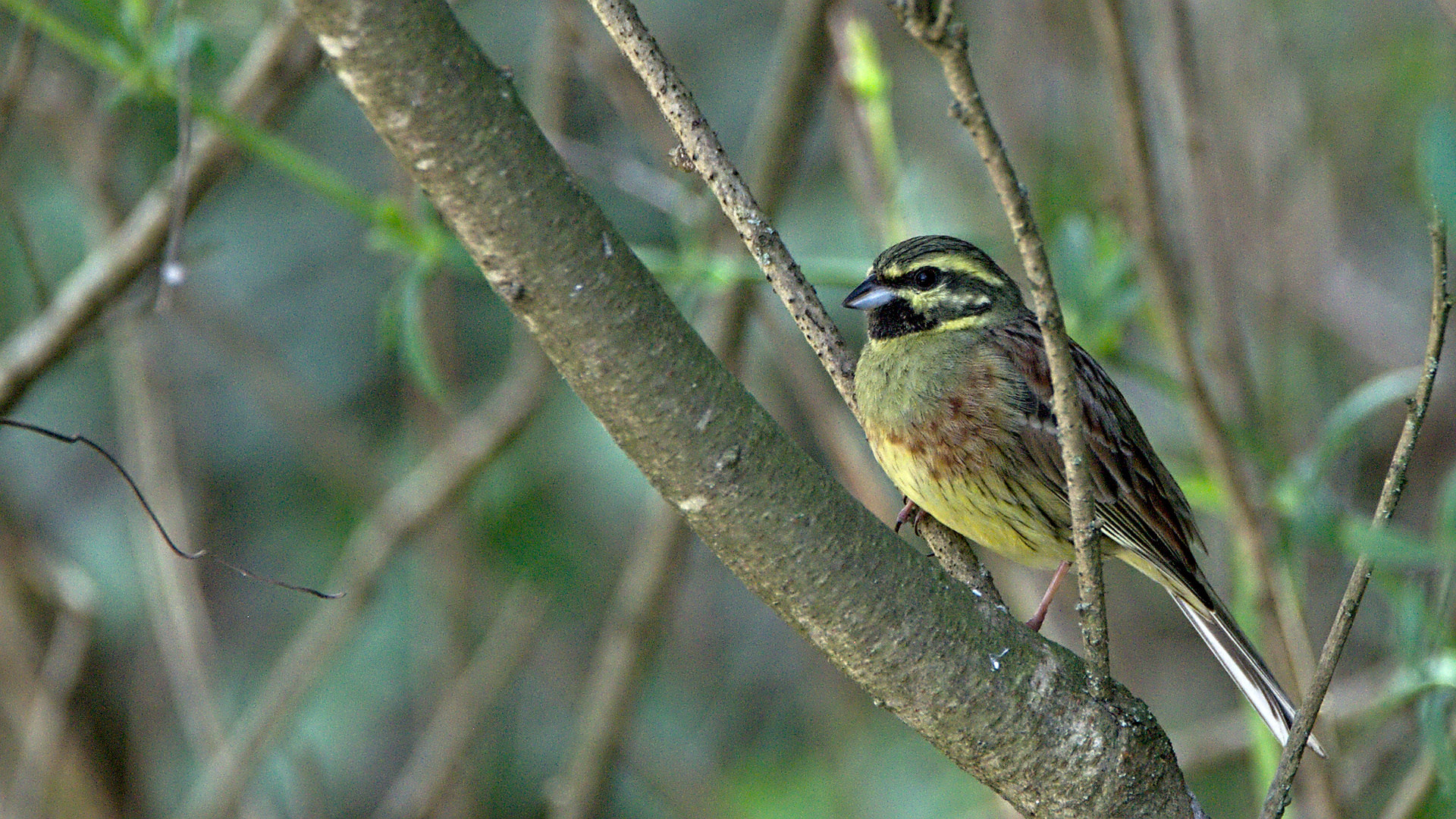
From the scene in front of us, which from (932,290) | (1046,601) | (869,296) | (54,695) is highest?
(932,290)

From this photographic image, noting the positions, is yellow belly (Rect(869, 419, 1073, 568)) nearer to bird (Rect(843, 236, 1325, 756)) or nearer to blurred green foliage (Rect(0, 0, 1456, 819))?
bird (Rect(843, 236, 1325, 756))

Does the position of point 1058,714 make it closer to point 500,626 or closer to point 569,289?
point 569,289

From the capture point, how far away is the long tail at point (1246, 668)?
3.12 meters

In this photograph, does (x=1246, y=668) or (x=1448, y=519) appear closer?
(x=1448, y=519)

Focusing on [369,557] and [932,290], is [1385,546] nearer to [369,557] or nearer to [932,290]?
[932,290]

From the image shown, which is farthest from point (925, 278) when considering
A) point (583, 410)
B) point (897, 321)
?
point (583, 410)

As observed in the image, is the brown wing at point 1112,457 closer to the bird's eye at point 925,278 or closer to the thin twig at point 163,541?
the bird's eye at point 925,278

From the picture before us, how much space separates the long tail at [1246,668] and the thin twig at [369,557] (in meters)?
2.02

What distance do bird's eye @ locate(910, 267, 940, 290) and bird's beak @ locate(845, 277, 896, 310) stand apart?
6cm

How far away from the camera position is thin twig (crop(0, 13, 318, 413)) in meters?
3.56

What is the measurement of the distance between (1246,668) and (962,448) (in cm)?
80

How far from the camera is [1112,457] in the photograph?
3340 millimetres

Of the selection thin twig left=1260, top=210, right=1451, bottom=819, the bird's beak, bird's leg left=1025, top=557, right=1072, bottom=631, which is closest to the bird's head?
the bird's beak

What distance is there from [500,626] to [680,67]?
2.37m
